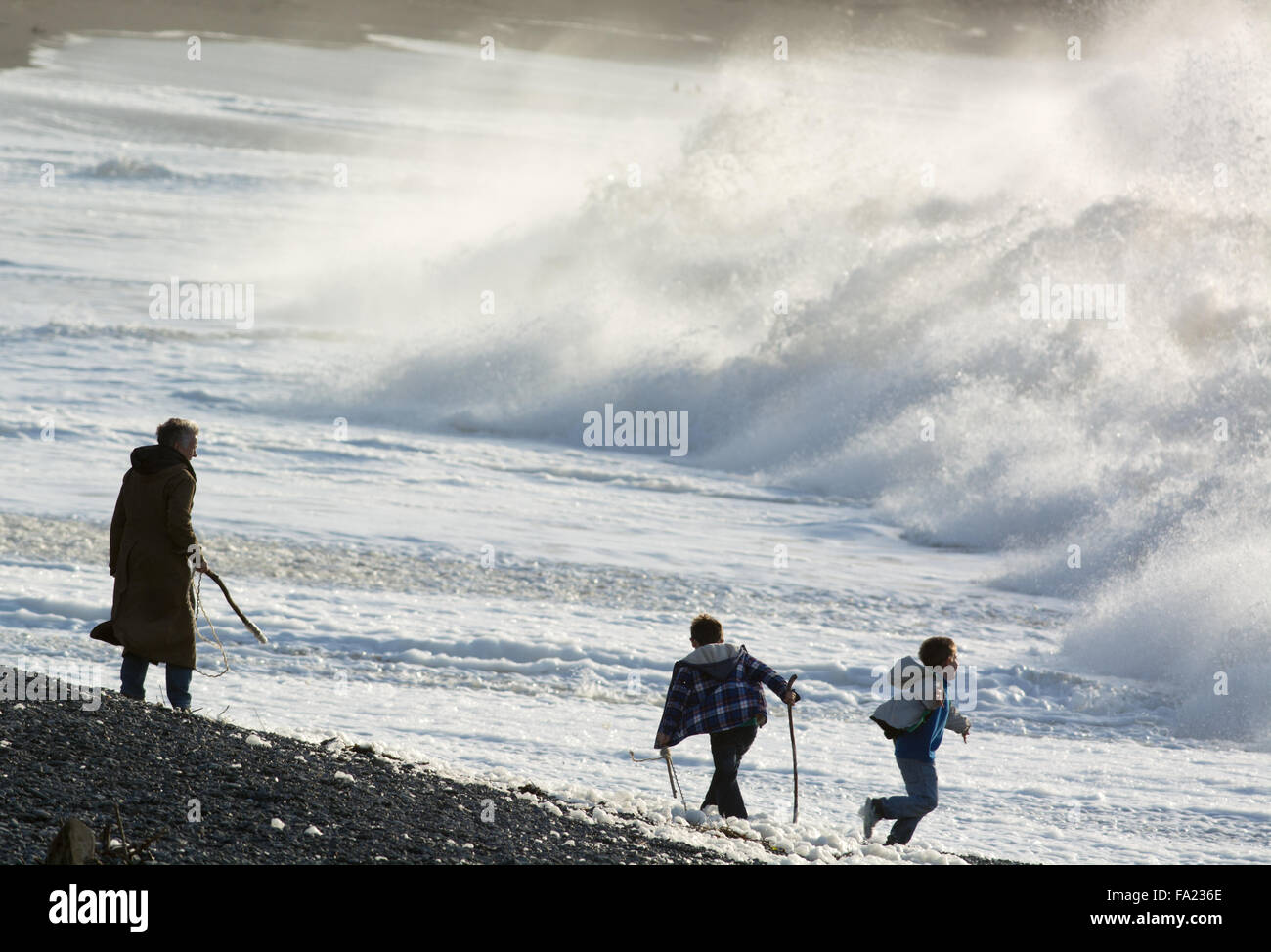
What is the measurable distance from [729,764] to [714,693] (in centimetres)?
33

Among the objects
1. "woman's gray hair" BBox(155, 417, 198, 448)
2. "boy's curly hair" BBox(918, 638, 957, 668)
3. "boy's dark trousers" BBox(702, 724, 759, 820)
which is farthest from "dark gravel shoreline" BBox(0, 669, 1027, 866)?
"woman's gray hair" BBox(155, 417, 198, 448)

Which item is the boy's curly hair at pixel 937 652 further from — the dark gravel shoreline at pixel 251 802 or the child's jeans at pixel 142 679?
the child's jeans at pixel 142 679

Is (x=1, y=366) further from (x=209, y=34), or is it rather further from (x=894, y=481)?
(x=209, y=34)

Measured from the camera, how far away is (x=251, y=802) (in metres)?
5.19

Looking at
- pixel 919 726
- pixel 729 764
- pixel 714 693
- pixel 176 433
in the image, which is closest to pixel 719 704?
pixel 714 693

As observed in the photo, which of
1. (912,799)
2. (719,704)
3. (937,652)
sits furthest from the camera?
(719,704)

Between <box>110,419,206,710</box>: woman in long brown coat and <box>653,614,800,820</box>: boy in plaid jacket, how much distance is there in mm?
2154

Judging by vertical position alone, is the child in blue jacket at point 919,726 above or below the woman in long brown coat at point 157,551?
below

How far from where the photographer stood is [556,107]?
80.9 meters

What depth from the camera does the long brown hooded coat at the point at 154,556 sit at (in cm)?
616

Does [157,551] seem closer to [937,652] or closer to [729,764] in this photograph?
[729,764]

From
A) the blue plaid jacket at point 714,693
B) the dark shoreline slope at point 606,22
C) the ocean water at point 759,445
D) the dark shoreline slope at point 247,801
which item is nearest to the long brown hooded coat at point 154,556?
the dark shoreline slope at point 247,801

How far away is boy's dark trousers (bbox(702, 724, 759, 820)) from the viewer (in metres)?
6.21

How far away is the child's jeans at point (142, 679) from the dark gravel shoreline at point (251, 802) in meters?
0.09
